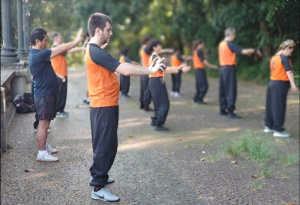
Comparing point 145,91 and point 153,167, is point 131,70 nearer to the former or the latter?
point 153,167

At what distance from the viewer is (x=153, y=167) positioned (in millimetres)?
5785

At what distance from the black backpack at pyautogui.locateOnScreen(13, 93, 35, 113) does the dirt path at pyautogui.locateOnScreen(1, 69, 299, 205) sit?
0.26 meters

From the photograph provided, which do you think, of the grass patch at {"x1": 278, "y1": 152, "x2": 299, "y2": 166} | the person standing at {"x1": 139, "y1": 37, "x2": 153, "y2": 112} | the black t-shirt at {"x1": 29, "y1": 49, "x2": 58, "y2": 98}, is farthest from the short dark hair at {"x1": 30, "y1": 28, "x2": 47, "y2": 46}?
the grass patch at {"x1": 278, "y1": 152, "x2": 299, "y2": 166}

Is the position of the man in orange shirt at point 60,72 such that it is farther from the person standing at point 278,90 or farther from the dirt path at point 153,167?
the person standing at point 278,90

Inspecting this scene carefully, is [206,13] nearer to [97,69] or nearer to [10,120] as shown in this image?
[10,120]

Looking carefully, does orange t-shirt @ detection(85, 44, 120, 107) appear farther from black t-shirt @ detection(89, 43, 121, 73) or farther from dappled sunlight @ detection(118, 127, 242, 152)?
dappled sunlight @ detection(118, 127, 242, 152)

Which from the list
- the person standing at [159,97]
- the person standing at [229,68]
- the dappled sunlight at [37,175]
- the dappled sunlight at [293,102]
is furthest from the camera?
the dappled sunlight at [293,102]

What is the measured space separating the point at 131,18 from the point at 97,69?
18.3m

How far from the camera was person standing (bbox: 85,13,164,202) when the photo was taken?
396cm

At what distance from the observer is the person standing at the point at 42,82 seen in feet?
16.6

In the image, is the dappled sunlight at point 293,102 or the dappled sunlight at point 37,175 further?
the dappled sunlight at point 293,102

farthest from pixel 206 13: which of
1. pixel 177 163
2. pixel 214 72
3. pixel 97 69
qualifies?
pixel 97 69

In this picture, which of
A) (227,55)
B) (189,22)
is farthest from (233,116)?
(189,22)

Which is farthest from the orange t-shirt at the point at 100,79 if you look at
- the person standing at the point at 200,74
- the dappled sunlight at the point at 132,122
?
the person standing at the point at 200,74
